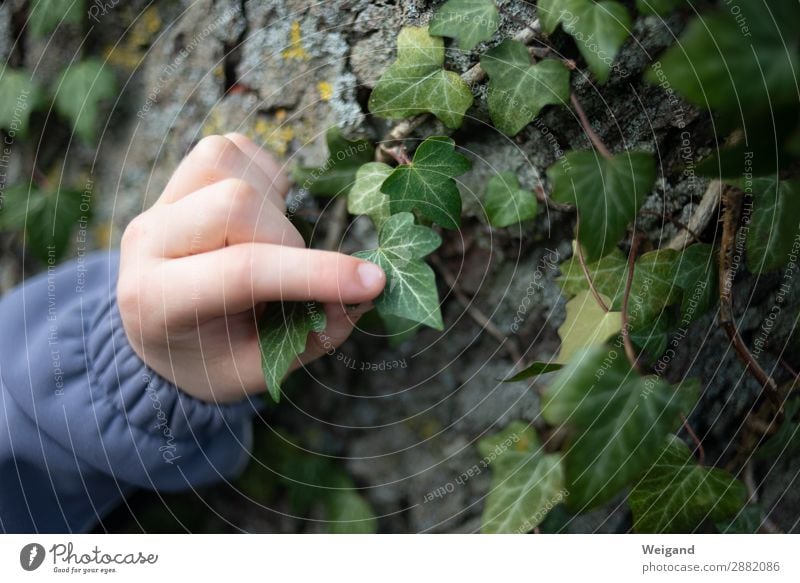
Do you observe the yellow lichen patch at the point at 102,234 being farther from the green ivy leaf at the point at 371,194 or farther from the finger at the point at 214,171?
the green ivy leaf at the point at 371,194

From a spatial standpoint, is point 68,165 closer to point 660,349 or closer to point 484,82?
point 484,82

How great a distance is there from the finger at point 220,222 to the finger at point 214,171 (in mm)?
23

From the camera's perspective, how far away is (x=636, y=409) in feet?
1.41

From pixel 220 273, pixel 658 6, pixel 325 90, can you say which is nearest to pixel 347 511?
pixel 220 273

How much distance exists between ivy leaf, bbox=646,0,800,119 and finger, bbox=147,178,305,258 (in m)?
0.27

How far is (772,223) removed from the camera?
44 centimetres

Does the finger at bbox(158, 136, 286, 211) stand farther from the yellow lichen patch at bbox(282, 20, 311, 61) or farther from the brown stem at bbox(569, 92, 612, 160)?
the brown stem at bbox(569, 92, 612, 160)

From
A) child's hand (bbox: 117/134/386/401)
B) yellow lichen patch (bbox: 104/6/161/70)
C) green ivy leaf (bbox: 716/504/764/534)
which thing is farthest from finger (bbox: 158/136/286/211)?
green ivy leaf (bbox: 716/504/764/534)

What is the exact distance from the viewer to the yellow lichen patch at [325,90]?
48cm

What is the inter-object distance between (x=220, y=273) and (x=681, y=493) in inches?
15.2

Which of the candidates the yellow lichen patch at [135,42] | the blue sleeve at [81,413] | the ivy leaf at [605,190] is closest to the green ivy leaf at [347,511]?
the blue sleeve at [81,413]

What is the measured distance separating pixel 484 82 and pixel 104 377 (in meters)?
0.38

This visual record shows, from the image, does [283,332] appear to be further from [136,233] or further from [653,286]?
[653,286]
